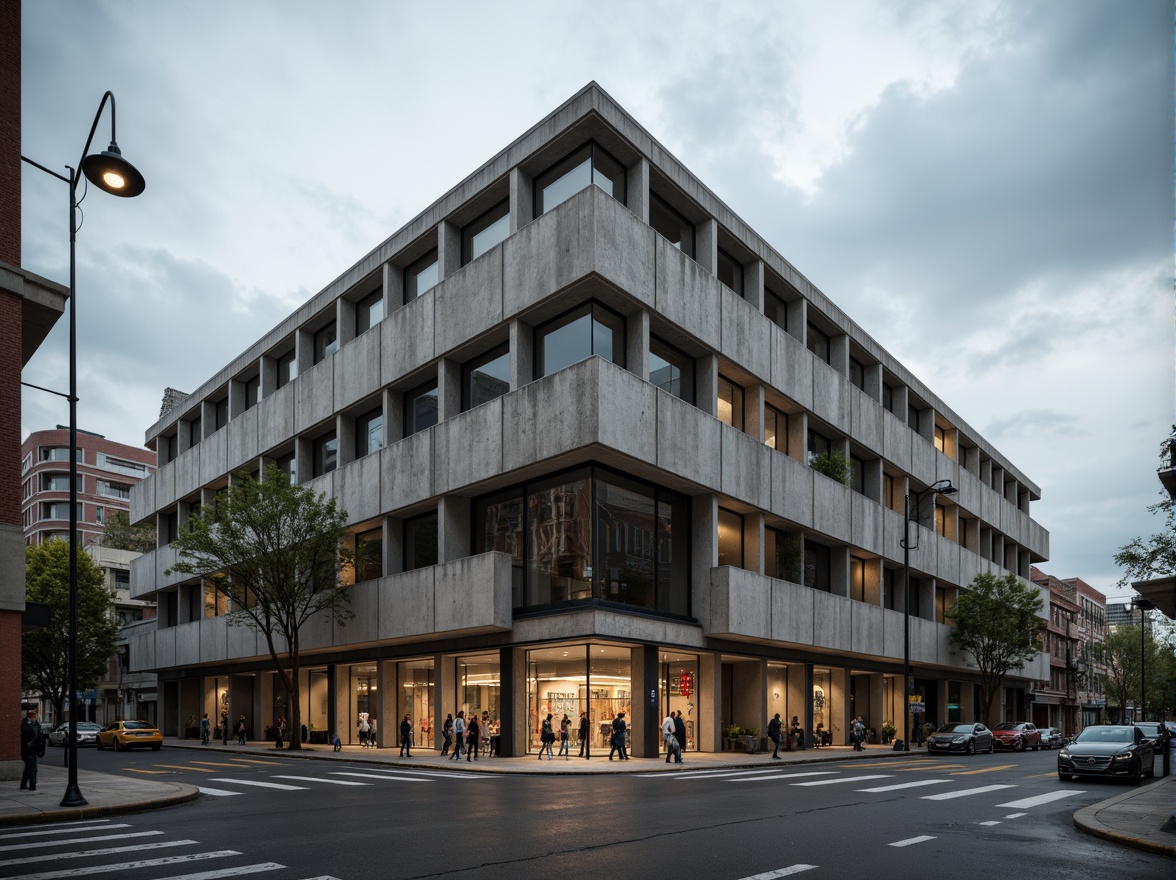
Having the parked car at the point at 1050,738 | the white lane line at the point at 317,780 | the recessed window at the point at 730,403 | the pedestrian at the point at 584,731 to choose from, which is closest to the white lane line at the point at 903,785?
the pedestrian at the point at 584,731

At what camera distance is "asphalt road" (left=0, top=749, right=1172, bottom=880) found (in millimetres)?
11047

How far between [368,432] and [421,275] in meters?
7.46

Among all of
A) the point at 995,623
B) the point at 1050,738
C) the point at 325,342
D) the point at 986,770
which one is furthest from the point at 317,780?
the point at 1050,738

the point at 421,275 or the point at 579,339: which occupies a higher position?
the point at 421,275

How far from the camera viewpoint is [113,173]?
17266mm

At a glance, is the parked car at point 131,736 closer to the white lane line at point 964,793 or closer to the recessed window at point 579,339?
the recessed window at point 579,339

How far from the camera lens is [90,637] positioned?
209ft

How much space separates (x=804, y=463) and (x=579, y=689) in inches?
604

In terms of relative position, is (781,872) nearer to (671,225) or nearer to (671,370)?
(671,370)

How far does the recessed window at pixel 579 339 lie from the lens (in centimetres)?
3316

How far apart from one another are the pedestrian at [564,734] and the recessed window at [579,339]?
11762 mm

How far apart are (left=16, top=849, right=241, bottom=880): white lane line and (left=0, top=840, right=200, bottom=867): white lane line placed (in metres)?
0.88

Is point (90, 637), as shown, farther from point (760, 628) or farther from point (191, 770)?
point (760, 628)

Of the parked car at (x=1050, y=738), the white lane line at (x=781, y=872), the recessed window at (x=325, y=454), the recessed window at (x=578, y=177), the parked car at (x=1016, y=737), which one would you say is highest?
the recessed window at (x=578, y=177)
